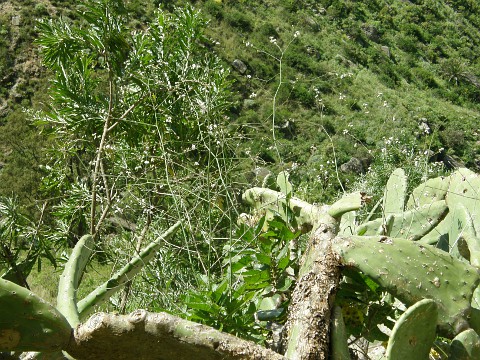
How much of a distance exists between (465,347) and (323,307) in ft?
1.17

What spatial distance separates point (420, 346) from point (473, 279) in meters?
0.29

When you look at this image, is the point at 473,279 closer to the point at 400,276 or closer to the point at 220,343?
the point at 400,276

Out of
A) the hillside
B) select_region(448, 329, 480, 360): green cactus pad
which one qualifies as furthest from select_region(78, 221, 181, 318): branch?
the hillside

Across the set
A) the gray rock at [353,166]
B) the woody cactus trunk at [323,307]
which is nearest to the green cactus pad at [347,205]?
the woody cactus trunk at [323,307]

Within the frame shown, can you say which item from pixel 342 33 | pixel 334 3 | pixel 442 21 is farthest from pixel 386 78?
pixel 442 21

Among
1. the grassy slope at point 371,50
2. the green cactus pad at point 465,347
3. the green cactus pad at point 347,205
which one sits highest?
the green cactus pad at point 347,205

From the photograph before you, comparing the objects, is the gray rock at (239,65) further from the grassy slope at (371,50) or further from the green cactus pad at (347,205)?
the green cactus pad at (347,205)

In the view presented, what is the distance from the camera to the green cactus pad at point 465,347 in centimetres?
138

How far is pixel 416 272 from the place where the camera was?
4.82ft

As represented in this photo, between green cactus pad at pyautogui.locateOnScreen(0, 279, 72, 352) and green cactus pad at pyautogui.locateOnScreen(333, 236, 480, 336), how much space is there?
2.22 feet

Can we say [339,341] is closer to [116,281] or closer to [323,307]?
[323,307]

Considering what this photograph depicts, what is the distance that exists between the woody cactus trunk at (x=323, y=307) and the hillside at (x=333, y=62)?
1025 centimetres

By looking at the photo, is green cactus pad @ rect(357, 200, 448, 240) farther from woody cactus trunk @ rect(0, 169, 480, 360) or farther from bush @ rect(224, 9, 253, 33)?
bush @ rect(224, 9, 253, 33)

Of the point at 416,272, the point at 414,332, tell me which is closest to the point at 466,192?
the point at 416,272
